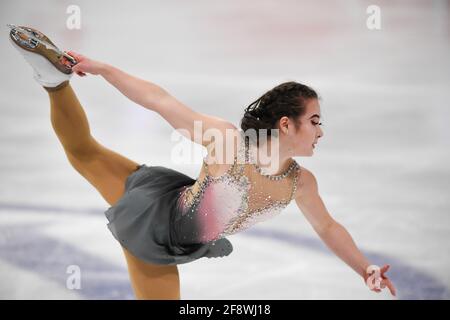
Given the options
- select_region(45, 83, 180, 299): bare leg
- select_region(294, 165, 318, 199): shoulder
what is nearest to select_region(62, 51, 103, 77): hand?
select_region(45, 83, 180, 299): bare leg

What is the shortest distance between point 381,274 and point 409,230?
48.3 inches

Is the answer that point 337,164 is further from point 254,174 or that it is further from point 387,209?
point 254,174

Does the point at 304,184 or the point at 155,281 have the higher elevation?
the point at 304,184

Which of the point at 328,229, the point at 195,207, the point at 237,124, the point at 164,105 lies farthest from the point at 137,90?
the point at 237,124

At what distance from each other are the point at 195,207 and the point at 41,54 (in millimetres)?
963

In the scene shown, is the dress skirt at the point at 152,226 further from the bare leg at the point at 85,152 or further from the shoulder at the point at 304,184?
the shoulder at the point at 304,184

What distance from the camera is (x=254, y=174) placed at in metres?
2.50

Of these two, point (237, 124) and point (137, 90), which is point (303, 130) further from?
point (237, 124)

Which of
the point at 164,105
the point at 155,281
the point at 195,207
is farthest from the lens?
the point at 155,281

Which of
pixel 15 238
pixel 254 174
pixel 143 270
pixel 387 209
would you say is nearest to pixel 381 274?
pixel 254 174

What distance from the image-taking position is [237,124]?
157 inches

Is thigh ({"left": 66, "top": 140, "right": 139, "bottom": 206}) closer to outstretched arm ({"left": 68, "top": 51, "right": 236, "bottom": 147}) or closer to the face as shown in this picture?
outstretched arm ({"left": 68, "top": 51, "right": 236, "bottom": 147})

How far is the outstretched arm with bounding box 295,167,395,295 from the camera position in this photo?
8.86 feet

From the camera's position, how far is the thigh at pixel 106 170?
2.88m
